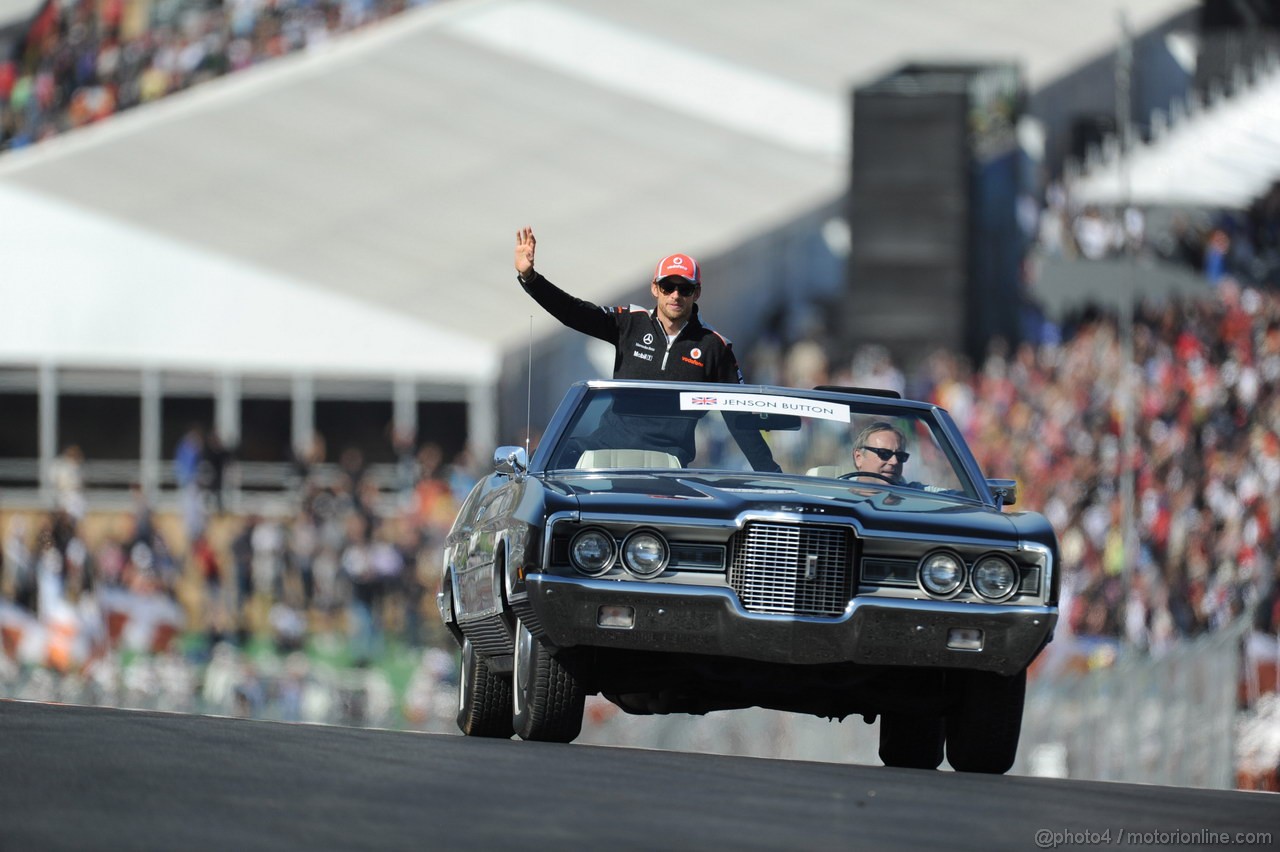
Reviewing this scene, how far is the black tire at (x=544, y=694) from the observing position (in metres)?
8.69

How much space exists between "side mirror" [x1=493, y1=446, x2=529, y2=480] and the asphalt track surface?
43.8 inches

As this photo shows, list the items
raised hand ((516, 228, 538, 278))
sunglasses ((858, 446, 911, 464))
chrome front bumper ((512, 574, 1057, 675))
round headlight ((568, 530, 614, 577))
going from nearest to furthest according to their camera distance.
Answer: chrome front bumper ((512, 574, 1057, 675)) < round headlight ((568, 530, 614, 577)) < sunglasses ((858, 446, 911, 464)) < raised hand ((516, 228, 538, 278))

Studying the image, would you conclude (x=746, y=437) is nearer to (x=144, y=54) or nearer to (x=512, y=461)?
(x=512, y=461)

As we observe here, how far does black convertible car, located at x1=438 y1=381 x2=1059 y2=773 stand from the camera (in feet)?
27.5

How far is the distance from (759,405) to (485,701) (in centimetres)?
157

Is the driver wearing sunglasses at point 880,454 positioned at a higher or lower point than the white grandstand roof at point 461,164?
lower

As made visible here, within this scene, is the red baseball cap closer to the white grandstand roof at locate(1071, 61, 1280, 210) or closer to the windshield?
the windshield

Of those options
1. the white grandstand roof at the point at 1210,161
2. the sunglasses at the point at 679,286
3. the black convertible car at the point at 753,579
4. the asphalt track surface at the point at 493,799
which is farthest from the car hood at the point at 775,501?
the white grandstand roof at the point at 1210,161

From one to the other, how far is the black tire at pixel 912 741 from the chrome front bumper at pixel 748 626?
43.4 inches

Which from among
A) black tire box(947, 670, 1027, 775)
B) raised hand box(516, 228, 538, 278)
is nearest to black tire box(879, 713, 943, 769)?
black tire box(947, 670, 1027, 775)

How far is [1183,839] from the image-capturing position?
6.55 m

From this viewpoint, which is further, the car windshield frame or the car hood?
the car windshield frame

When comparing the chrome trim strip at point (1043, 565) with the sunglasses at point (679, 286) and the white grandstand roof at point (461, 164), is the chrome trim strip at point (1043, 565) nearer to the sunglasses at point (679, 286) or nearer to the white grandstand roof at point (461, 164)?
the sunglasses at point (679, 286)

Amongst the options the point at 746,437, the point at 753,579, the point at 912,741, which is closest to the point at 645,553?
the point at 753,579
